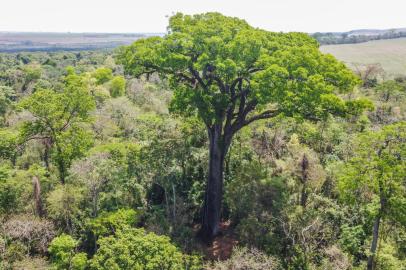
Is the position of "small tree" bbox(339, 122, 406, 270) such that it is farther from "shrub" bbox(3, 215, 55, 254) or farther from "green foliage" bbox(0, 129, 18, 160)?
"green foliage" bbox(0, 129, 18, 160)

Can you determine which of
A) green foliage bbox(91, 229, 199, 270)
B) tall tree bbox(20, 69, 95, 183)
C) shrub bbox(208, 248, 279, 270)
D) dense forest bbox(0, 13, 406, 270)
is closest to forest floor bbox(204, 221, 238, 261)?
dense forest bbox(0, 13, 406, 270)

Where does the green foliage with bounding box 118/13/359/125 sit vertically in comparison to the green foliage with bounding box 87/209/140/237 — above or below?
above

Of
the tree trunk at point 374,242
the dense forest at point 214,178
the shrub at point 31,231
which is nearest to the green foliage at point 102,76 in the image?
the dense forest at point 214,178

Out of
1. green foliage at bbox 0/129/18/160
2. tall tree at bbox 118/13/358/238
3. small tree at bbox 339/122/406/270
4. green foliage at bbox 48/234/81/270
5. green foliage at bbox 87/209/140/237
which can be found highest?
tall tree at bbox 118/13/358/238

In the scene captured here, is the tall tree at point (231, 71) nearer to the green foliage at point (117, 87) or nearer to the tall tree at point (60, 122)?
the tall tree at point (60, 122)

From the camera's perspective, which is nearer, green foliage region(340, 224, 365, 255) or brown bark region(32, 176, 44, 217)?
green foliage region(340, 224, 365, 255)

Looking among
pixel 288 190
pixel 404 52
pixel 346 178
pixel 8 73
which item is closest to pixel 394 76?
pixel 404 52

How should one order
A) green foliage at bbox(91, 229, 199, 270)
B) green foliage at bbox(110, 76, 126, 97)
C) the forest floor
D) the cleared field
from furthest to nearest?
the cleared field, green foliage at bbox(110, 76, 126, 97), the forest floor, green foliage at bbox(91, 229, 199, 270)
